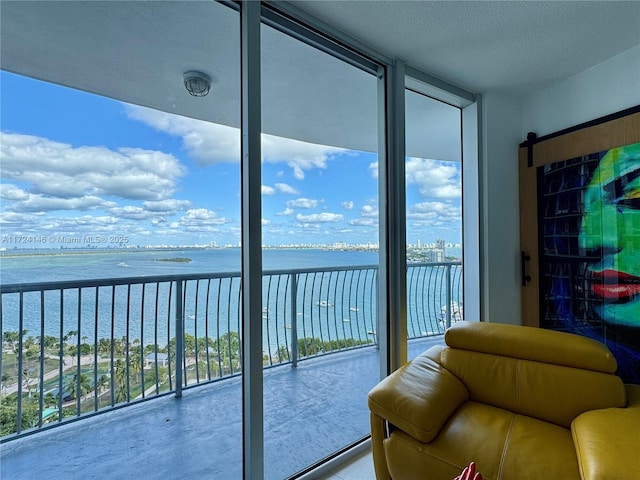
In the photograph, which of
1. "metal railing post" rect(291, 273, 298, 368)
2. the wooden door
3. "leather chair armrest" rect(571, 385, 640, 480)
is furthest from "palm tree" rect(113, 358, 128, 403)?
the wooden door

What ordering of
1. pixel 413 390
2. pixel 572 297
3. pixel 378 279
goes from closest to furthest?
pixel 413 390 → pixel 378 279 → pixel 572 297

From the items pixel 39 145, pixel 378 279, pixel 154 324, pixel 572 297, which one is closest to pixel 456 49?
pixel 378 279

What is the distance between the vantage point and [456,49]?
77.2 inches

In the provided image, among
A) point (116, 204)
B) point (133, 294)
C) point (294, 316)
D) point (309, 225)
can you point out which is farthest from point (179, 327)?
point (294, 316)

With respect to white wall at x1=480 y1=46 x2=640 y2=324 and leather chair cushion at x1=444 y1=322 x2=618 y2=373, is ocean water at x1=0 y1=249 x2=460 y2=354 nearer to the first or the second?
leather chair cushion at x1=444 y1=322 x2=618 y2=373

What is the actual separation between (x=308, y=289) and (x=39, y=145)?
96.1 inches

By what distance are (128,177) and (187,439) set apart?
1.50 metres

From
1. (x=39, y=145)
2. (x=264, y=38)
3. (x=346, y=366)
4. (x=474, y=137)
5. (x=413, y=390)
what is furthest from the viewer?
(x=346, y=366)

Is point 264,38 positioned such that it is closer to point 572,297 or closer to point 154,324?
point 154,324

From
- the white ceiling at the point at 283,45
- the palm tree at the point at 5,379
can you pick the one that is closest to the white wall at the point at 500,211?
the white ceiling at the point at 283,45

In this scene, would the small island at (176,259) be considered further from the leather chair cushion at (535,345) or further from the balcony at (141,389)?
the leather chair cushion at (535,345)

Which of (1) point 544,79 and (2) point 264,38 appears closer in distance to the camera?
(2) point 264,38

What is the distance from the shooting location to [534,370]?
1530 mm

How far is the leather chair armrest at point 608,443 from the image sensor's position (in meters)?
0.96
